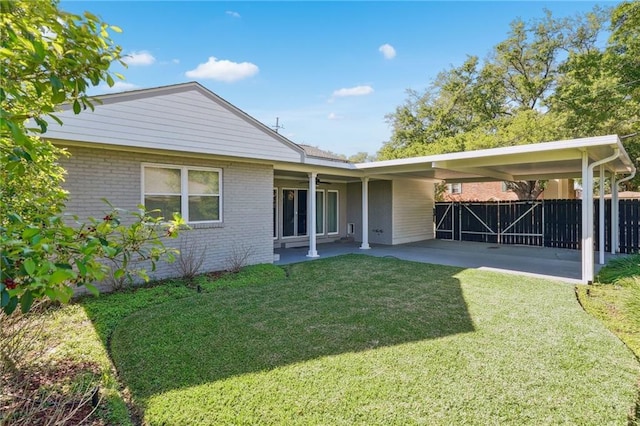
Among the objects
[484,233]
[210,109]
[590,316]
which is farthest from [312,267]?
[484,233]

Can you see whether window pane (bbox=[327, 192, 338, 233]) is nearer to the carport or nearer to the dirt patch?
the carport

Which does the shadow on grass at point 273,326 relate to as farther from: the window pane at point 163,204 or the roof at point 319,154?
the roof at point 319,154

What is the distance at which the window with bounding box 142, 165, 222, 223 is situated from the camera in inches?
305

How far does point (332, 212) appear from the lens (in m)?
15.3

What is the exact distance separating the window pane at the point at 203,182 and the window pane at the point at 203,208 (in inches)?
5.7

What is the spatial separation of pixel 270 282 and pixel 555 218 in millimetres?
12244

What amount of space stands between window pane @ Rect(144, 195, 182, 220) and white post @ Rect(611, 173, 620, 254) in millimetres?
13208

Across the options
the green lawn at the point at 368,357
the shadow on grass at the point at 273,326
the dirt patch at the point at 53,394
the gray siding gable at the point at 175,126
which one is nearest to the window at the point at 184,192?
the gray siding gable at the point at 175,126

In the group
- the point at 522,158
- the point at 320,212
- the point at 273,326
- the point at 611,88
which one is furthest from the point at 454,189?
the point at 273,326

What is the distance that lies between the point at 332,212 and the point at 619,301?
1037cm

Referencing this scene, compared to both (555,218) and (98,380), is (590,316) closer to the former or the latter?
(98,380)

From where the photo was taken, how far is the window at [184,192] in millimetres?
7750

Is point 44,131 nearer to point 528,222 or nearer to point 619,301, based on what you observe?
point 619,301

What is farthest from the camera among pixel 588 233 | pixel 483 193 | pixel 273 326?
pixel 483 193
